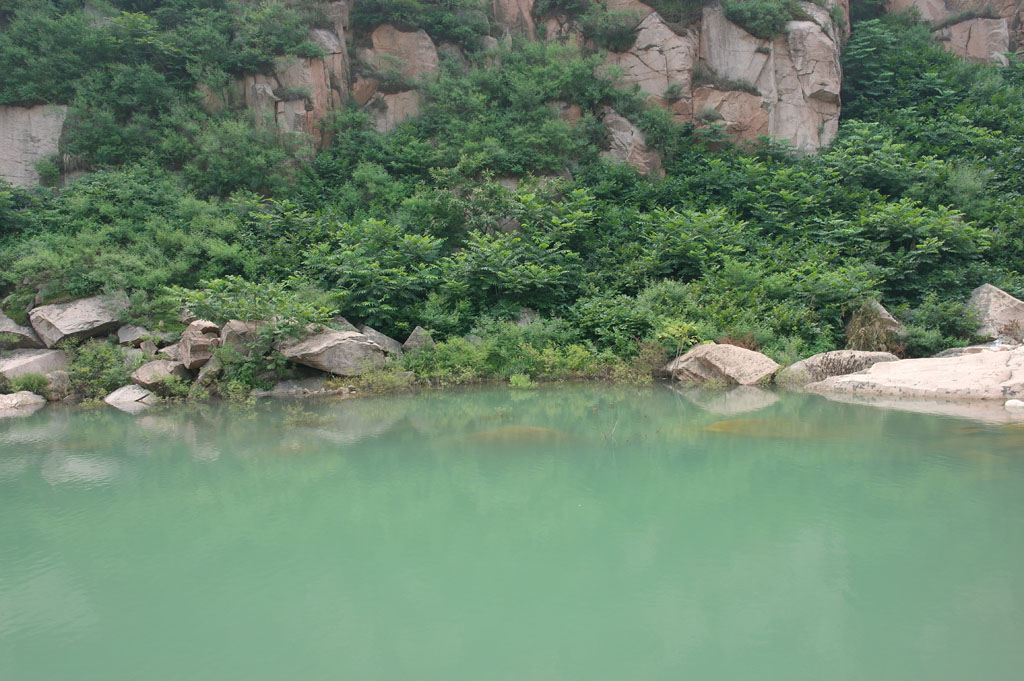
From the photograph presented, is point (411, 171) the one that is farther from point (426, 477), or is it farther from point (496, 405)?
point (426, 477)

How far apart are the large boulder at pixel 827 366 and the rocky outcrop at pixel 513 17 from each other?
618 inches

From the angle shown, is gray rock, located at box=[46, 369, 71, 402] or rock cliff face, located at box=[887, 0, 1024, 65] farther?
rock cliff face, located at box=[887, 0, 1024, 65]

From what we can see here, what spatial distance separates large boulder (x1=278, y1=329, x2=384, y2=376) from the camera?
11.4 meters

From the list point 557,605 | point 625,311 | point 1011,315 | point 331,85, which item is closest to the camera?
point 557,605

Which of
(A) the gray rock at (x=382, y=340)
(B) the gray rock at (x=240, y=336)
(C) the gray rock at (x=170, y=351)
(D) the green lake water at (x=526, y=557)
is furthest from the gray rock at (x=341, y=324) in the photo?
(D) the green lake water at (x=526, y=557)

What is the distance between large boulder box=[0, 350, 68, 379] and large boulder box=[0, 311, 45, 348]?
0.15 meters

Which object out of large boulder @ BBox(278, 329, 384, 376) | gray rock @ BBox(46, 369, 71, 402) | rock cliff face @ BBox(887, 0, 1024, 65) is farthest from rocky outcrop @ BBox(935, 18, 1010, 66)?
gray rock @ BBox(46, 369, 71, 402)

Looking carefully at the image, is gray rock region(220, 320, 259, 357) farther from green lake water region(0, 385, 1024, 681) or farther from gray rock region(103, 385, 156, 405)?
green lake water region(0, 385, 1024, 681)

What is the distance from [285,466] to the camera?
6.18m

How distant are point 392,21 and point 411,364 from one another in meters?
13.7

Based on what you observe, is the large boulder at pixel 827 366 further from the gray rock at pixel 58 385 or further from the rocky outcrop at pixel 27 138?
the rocky outcrop at pixel 27 138

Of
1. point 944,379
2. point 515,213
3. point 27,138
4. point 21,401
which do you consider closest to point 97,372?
point 21,401

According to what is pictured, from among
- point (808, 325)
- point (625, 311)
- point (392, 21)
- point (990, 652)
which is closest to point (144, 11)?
point (392, 21)

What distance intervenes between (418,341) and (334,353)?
1846 millimetres
